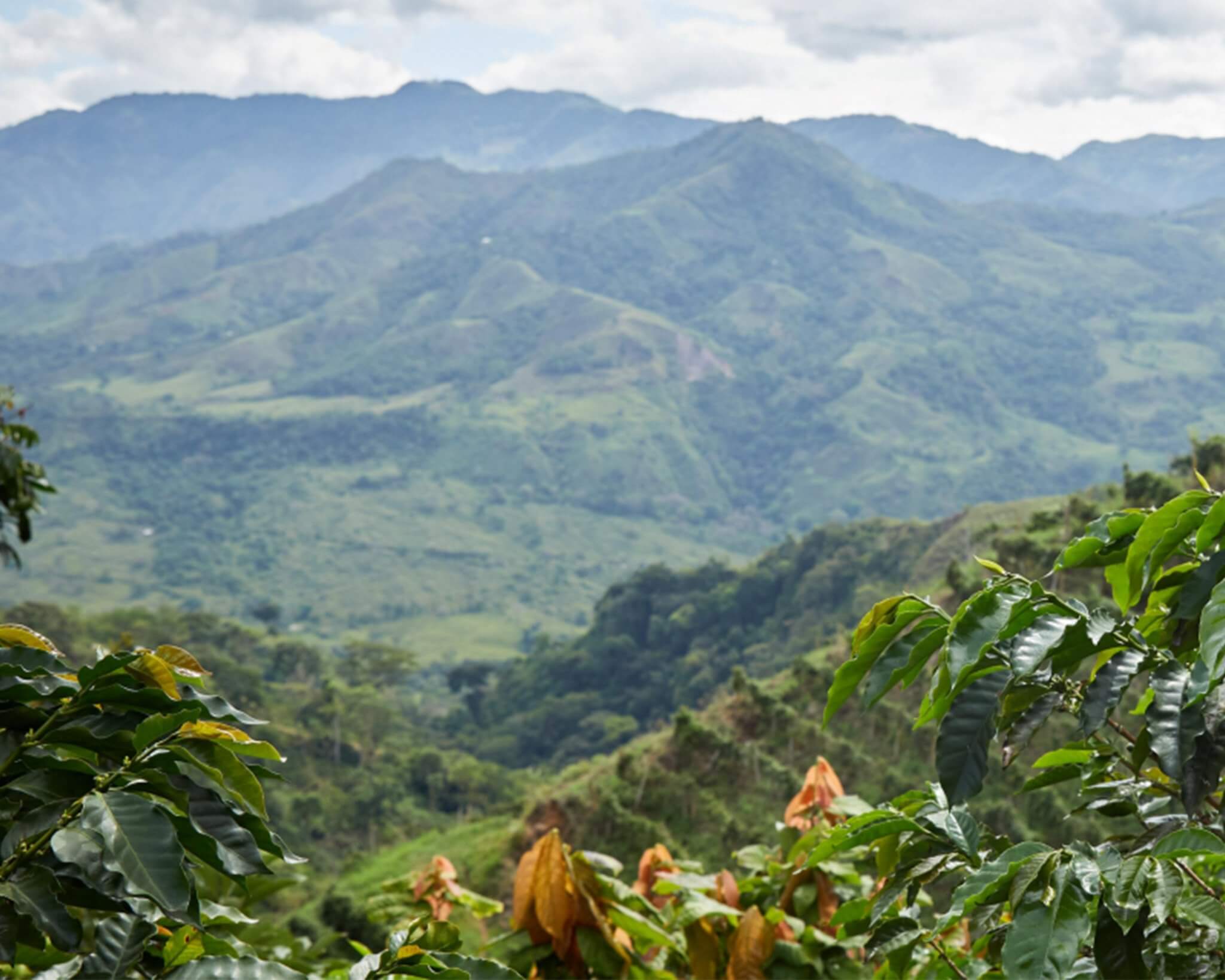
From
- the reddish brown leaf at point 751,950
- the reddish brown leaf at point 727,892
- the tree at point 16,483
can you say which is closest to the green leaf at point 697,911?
the reddish brown leaf at point 751,950

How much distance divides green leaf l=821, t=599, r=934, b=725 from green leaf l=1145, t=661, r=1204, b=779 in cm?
26

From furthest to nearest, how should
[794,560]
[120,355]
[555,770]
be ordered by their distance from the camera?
[120,355], [794,560], [555,770]

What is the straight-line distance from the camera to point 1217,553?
127 centimetres

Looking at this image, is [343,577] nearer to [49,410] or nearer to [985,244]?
[49,410]

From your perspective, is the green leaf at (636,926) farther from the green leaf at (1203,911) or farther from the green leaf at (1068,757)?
the green leaf at (1203,911)

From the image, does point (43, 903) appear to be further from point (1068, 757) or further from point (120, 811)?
point (1068, 757)

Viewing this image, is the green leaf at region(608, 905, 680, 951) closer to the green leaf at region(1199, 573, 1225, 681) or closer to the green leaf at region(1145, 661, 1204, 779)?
the green leaf at region(1145, 661, 1204, 779)

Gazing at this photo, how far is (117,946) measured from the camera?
118 centimetres

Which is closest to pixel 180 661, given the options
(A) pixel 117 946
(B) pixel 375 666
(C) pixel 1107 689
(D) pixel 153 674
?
(D) pixel 153 674

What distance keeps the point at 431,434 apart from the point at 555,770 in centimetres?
9425

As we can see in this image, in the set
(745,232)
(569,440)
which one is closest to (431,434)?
(569,440)

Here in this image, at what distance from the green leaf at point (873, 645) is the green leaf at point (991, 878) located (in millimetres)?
231

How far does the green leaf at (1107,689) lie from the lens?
1198mm

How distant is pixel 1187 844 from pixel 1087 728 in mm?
142
